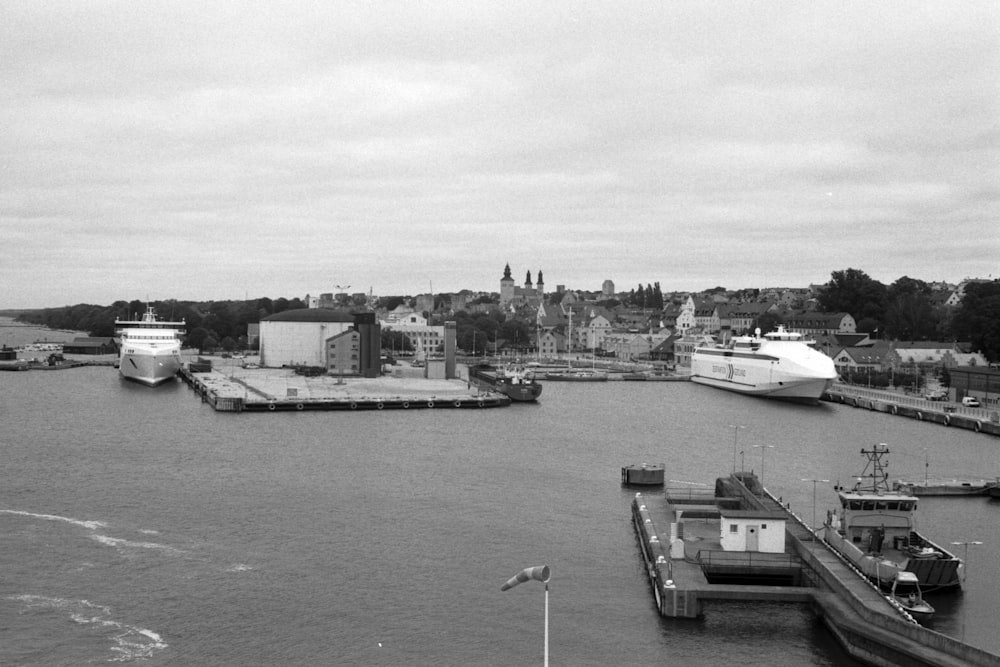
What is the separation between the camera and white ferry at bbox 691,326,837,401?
64.4 m

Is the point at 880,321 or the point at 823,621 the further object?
the point at 880,321

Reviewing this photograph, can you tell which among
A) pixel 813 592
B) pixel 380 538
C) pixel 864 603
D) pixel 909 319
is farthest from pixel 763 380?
pixel 864 603

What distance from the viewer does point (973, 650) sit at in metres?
15.9

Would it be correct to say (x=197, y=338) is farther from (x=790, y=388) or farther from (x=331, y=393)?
(x=790, y=388)

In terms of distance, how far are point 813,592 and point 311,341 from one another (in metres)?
70.2

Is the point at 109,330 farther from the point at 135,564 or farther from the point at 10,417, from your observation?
the point at 135,564

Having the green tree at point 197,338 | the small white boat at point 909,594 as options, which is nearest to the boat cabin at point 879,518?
the small white boat at point 909,594

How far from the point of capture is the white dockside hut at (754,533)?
22.9 meters

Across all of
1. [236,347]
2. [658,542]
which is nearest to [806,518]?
[658,542]

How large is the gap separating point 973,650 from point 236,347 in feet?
389

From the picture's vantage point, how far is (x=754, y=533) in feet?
75.4

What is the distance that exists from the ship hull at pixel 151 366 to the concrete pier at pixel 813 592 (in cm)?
5333

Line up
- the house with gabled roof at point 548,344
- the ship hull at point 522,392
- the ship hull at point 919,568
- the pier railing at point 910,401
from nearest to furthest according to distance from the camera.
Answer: the ship hull at point 919,568 < the pier railing at point 910,401 < the ship hull at point 522,392 < the house with gabled roof at point 548,344

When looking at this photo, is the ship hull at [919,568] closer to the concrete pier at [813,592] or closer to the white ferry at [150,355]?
the concrete pier at [813,592]
